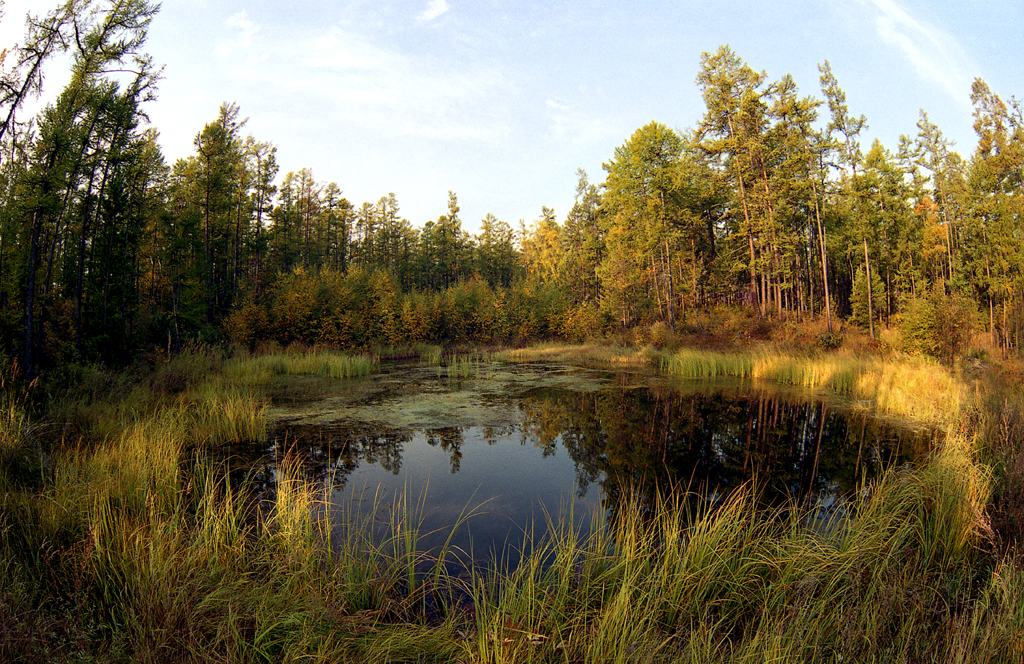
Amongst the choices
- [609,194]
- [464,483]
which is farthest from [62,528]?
[609,194]

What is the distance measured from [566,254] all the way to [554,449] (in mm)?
39666

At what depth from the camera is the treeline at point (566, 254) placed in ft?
42.4

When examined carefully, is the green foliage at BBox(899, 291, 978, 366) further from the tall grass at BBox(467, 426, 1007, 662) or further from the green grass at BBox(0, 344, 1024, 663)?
the tall grass at BBox(467, 426, 1007, 662)

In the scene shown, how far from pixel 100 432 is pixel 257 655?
19.6ft

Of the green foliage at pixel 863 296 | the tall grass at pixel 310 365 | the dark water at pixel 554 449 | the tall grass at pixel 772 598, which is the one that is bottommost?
the dark water at pixel 554 449

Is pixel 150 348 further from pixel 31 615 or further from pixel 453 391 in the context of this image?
pixel 31 615

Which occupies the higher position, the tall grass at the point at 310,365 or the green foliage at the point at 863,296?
the green foliage at the point at 863,296

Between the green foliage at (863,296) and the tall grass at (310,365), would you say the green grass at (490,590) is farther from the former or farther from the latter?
the green foliage at (863,296)

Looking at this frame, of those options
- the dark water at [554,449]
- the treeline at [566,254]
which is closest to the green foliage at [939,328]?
the treeline at [566,254]

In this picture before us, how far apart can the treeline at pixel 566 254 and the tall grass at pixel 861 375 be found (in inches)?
123

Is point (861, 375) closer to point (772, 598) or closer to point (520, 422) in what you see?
point (520, 422)

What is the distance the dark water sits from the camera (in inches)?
219

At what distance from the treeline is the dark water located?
23.2 ft

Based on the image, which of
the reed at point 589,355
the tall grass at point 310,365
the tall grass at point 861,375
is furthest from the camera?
the reed at point 589,355
